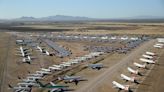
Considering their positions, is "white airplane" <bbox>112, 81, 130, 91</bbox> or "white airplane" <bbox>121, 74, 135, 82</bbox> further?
"white airplane" <bbox>121, 74, 135, 82</bbox>

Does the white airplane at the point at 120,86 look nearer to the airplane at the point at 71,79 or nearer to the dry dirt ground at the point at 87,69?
the dry dirt ground at the point at 87,69

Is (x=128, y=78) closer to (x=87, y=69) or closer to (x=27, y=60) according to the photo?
(x=87, y=69)

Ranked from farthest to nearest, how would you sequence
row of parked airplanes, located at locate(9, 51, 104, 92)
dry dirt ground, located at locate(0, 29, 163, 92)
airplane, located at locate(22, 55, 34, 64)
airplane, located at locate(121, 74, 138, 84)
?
airplane, located at locate(22, 55, 34, 64)
airplane, located at locate(121, 74, 138, 84)
dry dirt ground, located at locate(0, 29, 163, 92)
row of parked airplanes, located at locate(9, 51, 104, 92)

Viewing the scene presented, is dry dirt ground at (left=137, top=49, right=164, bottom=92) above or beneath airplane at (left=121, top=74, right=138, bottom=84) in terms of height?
beneath

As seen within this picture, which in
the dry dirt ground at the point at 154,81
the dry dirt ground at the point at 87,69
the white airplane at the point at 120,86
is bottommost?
the dry dirt ground at the point at 87,69

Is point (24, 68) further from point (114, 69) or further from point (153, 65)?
point (153, 65)

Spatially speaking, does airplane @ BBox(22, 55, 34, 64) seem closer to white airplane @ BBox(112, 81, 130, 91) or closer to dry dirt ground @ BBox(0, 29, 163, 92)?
dry dirt ground @ BBox(0, 29, 163, 92)

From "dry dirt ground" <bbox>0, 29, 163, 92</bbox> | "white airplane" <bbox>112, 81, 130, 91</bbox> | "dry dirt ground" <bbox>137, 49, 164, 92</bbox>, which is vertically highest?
"white airplane" <bbox>112, 81, 130, 91</bbox>

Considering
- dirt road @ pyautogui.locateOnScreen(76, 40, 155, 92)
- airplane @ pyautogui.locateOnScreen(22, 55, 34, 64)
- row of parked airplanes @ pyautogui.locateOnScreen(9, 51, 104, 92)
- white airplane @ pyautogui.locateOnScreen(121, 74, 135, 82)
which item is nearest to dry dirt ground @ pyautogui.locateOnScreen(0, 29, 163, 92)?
dirt road @ pyautogui.locateOnScreen(76, 40, 155, 92)

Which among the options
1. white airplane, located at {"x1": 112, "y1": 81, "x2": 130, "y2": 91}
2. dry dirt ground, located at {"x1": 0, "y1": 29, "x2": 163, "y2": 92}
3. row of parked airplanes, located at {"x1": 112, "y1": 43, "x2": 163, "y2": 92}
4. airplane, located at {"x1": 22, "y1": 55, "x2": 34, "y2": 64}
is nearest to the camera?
white airplane, located at {"x1": 112, "y1": 81, "x2": 130, "y2": 91}

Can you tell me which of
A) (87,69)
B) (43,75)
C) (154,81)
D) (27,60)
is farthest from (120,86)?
(27,60)

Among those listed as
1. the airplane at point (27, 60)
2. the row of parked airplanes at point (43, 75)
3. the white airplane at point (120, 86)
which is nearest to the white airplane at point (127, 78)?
the white airplane at point (120, 86)

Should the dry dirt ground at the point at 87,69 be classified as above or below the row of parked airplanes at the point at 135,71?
below
